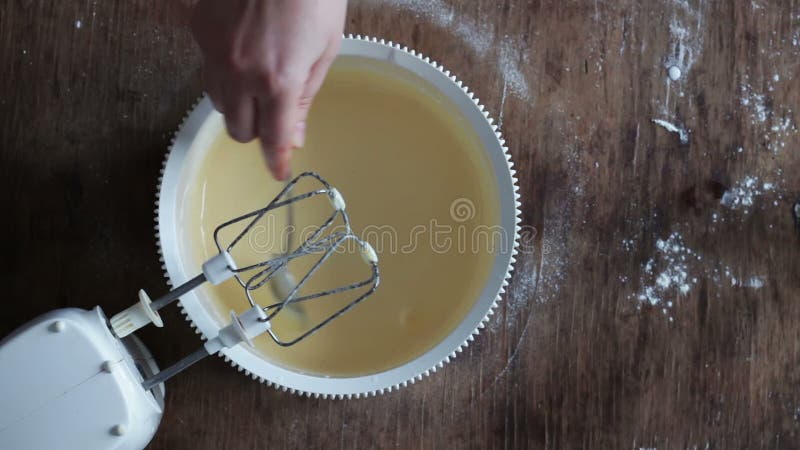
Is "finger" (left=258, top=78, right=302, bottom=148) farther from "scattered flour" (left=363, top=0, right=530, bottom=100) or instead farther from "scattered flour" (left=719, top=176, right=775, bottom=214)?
"scattered flour" (left=719, top=176, right=775, bottom=214)

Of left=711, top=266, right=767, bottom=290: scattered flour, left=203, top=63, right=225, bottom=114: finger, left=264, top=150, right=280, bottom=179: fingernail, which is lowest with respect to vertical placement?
left=711, top=266, right=767, bottom=290: scattered flour

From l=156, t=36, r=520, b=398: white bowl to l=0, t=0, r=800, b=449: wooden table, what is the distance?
Result: 0.05 meters

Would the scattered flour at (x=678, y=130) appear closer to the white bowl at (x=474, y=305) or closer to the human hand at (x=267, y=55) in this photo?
the white bowl at (x=474, y=305)

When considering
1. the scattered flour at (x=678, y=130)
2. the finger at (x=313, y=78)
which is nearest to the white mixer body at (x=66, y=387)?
the finger at (x=313, y=78)

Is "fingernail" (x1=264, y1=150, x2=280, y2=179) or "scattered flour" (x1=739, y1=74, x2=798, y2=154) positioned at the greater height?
"scattered flour" (x1=739, y1=74, x2=798, y2=154)

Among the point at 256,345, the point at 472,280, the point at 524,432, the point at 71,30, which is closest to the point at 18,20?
the point at 71,30

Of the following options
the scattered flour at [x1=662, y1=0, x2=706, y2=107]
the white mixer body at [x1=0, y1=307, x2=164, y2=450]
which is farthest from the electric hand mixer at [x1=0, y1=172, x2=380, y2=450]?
the scattered flour at [x1=662, y1=0, x2=706, y2=107]

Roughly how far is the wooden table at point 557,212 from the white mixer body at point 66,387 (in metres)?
0.09

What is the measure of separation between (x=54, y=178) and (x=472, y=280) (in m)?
0.36

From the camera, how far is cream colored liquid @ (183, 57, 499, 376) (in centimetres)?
64

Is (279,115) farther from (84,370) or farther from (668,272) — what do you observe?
(668,272)

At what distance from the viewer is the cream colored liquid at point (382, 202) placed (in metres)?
0.64

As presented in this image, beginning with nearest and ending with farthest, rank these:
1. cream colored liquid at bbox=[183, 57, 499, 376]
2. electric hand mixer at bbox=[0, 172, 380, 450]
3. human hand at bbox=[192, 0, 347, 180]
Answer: human hand at bbox=[192, 0, 347, 180] → electric hand mixer at bbox=[0, 172, 380, 450] → cream colored liquid at bbox=[183, 57, 499, 376]

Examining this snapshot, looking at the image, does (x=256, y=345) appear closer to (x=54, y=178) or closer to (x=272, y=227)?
(x=272, y=227)
